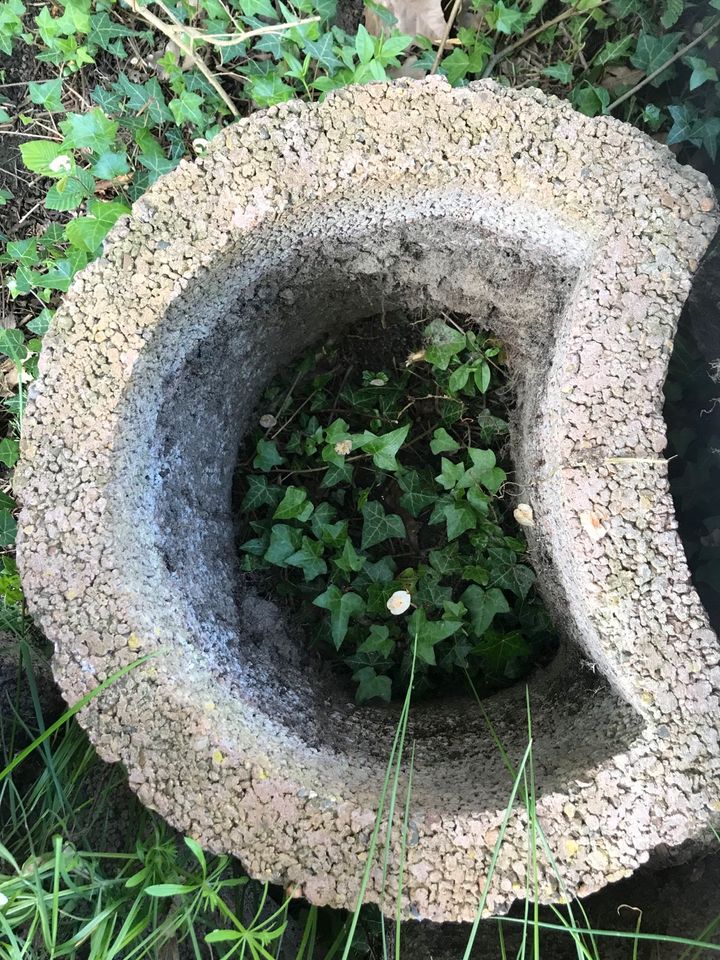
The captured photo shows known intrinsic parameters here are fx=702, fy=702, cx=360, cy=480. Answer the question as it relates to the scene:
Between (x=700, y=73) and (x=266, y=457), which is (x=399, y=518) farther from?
(x=700, y=73)

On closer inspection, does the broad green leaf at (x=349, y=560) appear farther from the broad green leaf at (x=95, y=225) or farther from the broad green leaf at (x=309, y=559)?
the broad green leaf at (x=95, y=225)

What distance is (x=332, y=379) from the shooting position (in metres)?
2.15

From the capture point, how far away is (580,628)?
1.63 metres

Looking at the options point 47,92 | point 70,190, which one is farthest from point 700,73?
point 47,92

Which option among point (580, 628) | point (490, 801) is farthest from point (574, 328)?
point (490, 801)

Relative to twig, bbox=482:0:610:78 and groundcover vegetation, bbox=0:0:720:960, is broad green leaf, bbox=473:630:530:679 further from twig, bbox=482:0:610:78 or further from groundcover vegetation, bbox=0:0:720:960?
twig, bbox=482:0:610:78

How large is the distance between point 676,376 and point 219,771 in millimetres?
1608

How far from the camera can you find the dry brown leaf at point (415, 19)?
6.11 ft

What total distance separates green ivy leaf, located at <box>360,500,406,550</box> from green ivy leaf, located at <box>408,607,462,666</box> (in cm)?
24

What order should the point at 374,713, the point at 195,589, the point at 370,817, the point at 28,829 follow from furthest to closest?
the point at 374,713 → the point at 195,589 → the point at 28,829 → the point at 370,817

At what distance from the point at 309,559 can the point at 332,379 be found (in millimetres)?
561

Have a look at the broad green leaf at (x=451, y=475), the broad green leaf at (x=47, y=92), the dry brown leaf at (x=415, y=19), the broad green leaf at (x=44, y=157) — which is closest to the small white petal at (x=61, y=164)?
the broad green leaf at (x=44, y=157)

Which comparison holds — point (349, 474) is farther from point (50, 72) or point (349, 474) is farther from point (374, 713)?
point (50, 72)

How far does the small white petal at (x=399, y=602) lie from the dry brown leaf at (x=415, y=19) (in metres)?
1.50
